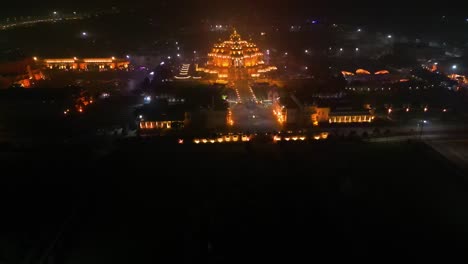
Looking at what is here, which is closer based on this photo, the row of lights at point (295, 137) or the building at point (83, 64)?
the row of lights at point (295, 137)

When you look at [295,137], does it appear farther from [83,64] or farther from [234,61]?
[83,64]

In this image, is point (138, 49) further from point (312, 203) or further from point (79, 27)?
point (312, 203)

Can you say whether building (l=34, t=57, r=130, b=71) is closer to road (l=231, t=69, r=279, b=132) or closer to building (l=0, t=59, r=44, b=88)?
building (l=0, t=59, r=44, b=88)

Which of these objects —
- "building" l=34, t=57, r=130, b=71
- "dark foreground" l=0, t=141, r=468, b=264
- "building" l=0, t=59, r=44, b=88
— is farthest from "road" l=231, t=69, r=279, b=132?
"building" l=0, t=59, r=44, b=88

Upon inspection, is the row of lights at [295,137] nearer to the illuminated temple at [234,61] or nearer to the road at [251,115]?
the road at [251,115]

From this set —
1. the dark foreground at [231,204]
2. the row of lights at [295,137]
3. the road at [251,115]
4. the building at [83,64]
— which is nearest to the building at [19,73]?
the building at [83,64]

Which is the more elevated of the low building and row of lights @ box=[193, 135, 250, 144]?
the low building

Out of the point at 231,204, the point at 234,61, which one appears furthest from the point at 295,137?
the point at 234,61
